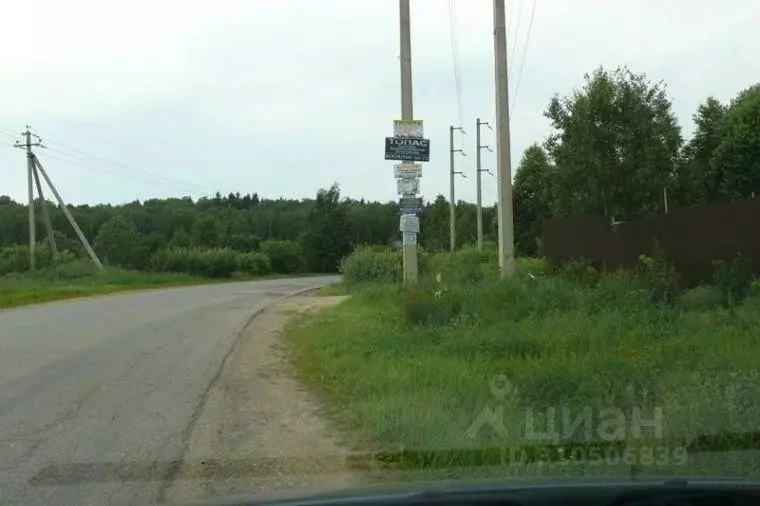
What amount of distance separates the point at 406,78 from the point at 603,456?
13.6 metres

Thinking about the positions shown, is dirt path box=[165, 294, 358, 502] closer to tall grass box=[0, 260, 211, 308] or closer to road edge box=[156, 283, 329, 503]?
road edge box=[156, 283, 329, 503]

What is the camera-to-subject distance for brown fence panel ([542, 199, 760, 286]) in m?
15.6

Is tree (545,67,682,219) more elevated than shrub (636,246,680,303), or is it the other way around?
tree (545,67,682,219)

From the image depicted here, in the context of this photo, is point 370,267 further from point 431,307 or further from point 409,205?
point 431,307

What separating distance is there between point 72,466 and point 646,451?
445 cm

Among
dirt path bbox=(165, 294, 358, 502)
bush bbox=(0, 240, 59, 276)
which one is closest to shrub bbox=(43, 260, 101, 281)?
bush bbox=(0, 240, 59, 276)

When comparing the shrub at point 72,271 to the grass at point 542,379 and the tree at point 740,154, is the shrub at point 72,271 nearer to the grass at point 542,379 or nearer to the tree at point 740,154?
the tree at point 740,154

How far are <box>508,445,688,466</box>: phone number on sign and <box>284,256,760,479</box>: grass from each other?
0.05 ft

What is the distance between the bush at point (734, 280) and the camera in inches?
567

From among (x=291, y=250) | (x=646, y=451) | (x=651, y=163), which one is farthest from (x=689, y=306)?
(x=291, y=250)

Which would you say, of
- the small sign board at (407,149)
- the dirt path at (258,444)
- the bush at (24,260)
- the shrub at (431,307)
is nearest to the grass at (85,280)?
the bush at (24,260)

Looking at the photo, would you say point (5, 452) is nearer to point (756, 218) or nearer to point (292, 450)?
point (292, 450)

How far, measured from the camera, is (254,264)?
220 ft

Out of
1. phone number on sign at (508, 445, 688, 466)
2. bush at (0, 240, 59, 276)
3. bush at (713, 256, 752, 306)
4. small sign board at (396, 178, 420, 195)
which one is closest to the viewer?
phone number on sign at (508, 445, 688, 466)
